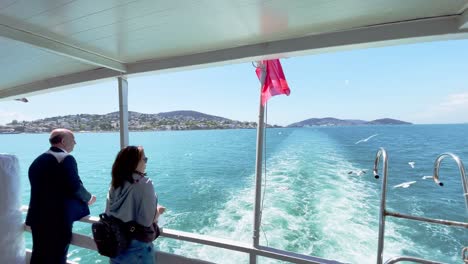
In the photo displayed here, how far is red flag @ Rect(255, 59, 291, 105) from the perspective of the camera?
182 cm

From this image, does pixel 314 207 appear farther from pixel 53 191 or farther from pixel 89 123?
pixel 53 191

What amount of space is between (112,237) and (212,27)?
3.84ft

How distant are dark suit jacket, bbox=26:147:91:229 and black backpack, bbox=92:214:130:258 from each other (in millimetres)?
519

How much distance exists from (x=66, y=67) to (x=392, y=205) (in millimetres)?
7003

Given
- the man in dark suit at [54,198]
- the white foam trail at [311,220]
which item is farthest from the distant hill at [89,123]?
the white foam trail at [311,220]

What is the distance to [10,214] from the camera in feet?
6.24

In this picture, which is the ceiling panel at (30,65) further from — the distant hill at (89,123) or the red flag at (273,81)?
the red flag at (273,81)

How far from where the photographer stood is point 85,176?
12367mm

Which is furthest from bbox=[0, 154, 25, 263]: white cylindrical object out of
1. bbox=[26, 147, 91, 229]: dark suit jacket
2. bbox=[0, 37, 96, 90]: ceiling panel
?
bbox=[0, 37, 96, 90]: ceiling panel

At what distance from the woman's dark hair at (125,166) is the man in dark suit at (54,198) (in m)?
0.51

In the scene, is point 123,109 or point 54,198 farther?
point 123,109

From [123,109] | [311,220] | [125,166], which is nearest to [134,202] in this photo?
[125,166]

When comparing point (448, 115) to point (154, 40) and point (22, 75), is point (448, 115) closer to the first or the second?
point (154, 40)

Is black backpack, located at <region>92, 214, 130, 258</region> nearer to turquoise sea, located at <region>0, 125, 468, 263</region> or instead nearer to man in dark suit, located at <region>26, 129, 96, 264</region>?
man in dark suit, located at <region>26, 129, 96, 264</region>
